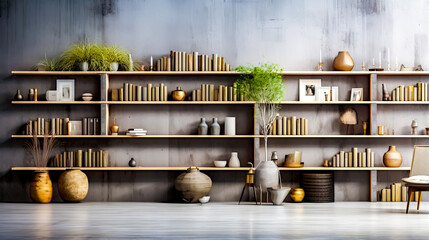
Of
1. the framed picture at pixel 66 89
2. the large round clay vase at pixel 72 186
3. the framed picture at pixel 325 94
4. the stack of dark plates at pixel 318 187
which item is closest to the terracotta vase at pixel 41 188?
the large round clay vase at pixel 72 186

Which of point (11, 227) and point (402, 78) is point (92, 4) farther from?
point (402, 78)

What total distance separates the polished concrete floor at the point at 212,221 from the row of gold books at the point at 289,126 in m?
1.18

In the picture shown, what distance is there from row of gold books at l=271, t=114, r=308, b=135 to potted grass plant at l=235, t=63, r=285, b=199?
0.37 feet

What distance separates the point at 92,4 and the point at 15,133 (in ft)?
8.19

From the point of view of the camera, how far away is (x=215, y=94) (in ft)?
28.6

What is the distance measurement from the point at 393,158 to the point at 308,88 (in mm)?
1762

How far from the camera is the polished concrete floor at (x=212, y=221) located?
17.9 feet

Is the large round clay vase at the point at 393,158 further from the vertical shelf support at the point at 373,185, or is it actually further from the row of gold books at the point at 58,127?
the row of gold books at the point at 58,127

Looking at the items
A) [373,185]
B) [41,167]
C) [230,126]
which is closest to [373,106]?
[373,185]

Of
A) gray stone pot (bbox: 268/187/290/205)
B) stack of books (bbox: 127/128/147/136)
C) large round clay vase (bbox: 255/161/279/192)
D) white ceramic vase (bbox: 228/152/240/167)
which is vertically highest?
stack of books (bbox: 127/128/147/136)

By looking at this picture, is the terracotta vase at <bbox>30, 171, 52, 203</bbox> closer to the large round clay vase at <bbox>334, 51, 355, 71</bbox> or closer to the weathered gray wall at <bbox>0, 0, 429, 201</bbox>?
the weathered gray wall at <bbox>0, 0, 429, 201</bbox>

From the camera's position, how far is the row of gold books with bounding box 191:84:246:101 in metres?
8.65

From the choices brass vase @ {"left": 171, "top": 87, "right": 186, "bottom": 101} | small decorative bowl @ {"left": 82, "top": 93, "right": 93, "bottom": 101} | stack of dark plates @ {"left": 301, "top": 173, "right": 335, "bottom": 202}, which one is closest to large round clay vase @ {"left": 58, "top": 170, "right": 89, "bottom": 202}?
small decorative bowl @ {"left": 82, "top": 93, "right": 93, "bottom": 101}

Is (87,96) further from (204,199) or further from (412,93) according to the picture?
(412,93)
